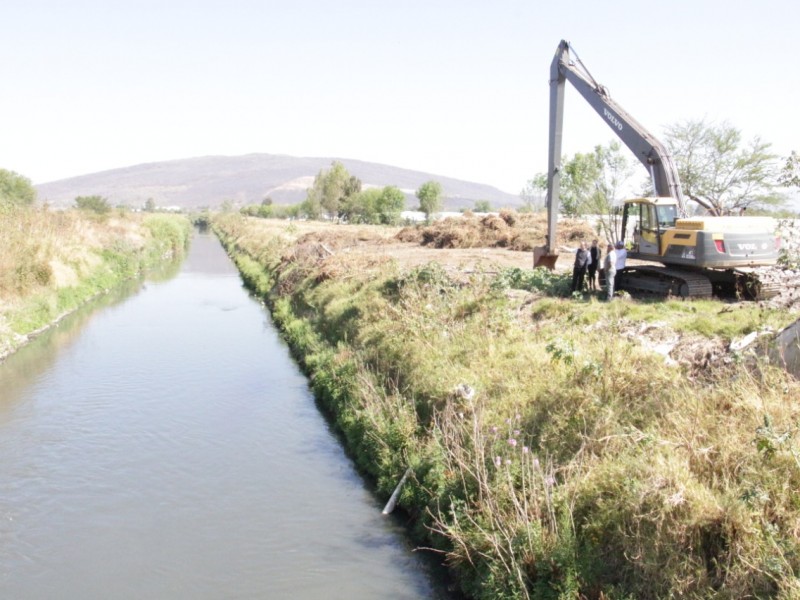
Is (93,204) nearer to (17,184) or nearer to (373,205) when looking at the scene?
(17,184)

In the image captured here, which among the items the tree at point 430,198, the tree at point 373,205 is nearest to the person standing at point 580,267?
the tree at point 373,205

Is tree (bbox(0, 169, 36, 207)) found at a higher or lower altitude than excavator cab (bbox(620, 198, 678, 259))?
higher

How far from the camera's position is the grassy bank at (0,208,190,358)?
23.2 meters

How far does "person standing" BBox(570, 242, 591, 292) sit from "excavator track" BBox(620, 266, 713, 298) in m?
1.26

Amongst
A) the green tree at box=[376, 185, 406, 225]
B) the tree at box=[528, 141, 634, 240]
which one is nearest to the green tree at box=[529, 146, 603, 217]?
the tree at box=[528, 141, 634, 240]

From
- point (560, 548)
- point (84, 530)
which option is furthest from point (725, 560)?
point (84, 530)

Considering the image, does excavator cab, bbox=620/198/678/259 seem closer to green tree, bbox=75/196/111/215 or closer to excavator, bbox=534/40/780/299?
excavator, bbox=534/40/780/299

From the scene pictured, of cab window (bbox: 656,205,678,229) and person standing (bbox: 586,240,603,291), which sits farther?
person standing (bbox: 586,240,603,291)

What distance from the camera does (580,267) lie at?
54.7 feet

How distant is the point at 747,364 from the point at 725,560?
139 inches

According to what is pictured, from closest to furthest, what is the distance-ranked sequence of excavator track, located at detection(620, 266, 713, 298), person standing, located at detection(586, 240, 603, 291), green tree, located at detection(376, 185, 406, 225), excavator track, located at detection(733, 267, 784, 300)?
excavator track, located at detection(733, 267, 784, 300) < excavator track, located at detection(620, 266, 713, 298) < person standing, located at detection(586, 240, 603, 291) < green tree, located at detection(376, 185, 406, 225)

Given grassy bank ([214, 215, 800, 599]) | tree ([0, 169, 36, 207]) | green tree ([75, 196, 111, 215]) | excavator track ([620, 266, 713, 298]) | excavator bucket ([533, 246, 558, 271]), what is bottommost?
grassy bank ([214, 215, 800, 599])

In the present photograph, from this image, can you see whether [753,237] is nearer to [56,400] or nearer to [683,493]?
[683,493]

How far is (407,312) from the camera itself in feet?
53.8
